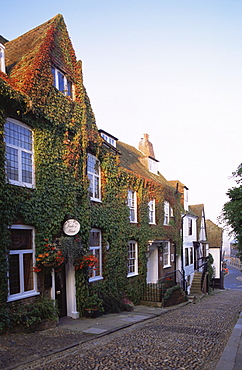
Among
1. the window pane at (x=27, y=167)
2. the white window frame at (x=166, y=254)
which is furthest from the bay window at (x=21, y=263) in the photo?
the white window frame at (x=166, y=254)

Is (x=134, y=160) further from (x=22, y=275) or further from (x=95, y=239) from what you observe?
(x=22, y=275)

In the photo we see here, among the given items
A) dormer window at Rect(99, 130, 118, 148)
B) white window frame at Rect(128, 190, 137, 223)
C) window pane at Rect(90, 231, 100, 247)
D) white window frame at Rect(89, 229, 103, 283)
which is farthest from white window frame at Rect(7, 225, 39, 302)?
dormer window at Rect(99, 130, 118, 148)

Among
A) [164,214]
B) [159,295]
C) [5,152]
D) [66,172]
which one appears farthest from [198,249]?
[5,152]

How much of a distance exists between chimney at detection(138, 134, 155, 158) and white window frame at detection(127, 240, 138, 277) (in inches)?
418

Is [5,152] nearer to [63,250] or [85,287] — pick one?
[63,250]

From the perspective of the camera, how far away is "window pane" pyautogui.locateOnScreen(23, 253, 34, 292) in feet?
35.4

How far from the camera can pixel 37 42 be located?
1350 cm

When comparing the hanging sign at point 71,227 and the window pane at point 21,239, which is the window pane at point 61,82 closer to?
the hanging sign at point 71,227

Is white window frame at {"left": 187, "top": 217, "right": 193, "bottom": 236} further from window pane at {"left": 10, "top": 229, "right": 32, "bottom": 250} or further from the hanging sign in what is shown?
window pane at {"left": 10, "top": 229, "right": 32, "bottom": 250}

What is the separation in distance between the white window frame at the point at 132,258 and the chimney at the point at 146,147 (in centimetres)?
1063

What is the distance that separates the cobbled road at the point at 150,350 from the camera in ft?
24.1

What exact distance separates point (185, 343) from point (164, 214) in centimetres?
1481

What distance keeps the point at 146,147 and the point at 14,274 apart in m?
19.6

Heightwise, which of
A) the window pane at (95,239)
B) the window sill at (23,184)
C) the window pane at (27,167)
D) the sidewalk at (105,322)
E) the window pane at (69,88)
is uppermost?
the window pane at (69,88)
